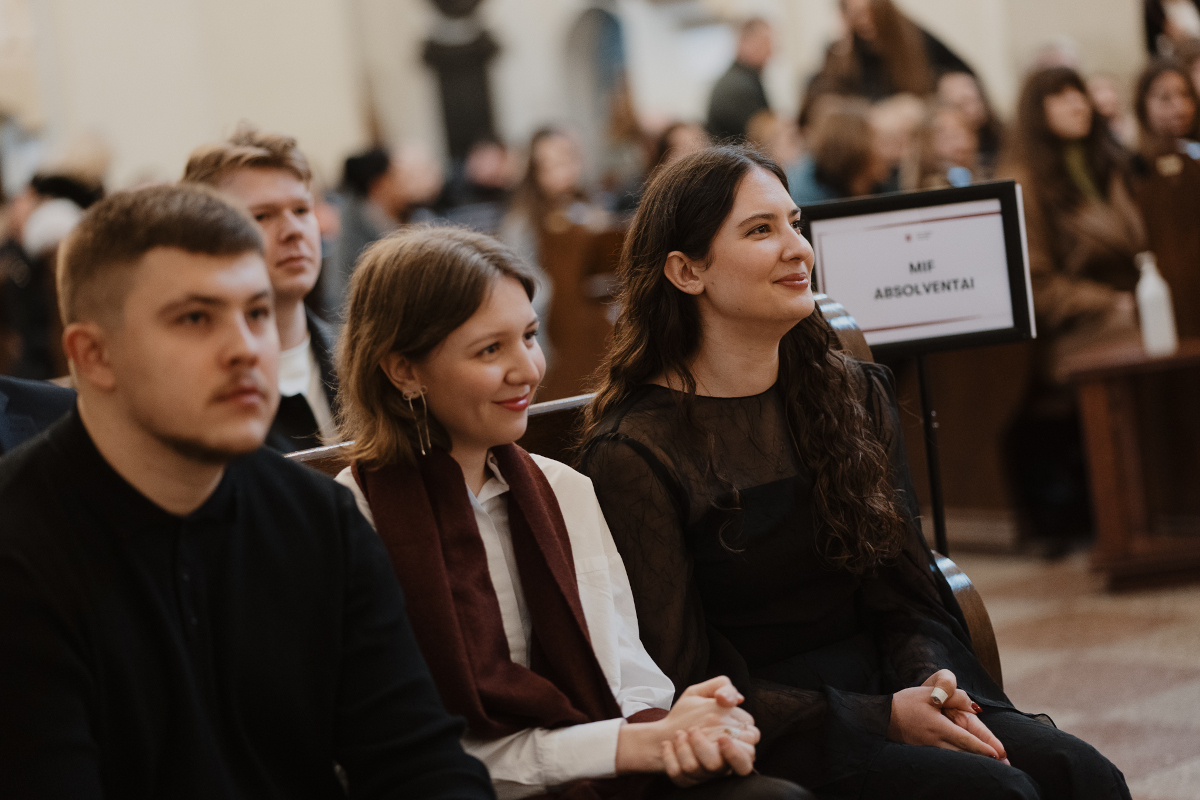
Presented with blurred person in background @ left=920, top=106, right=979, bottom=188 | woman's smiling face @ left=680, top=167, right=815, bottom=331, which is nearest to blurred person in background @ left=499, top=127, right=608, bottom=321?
blurred person in background @ left=920, top=106, right=979, bottom=188

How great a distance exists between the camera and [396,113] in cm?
1670

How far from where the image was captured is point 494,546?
67.6 inches

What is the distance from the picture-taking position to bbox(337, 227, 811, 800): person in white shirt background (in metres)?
1.56

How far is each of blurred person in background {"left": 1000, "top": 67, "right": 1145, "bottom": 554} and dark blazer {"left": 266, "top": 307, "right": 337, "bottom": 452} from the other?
3.08 meters

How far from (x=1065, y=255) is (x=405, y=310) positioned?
388 cm

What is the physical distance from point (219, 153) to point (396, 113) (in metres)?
14.7

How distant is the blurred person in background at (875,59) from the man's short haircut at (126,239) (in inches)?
241

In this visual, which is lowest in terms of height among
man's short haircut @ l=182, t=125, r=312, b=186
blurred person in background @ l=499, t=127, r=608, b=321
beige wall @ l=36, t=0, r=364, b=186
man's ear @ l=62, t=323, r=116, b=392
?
man's ear @ l=62, t=323, r=116, b=392

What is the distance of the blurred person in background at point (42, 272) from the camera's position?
6.47m

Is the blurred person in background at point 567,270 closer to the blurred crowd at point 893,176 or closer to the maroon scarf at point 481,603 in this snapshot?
the blurred crowd at point 893,176

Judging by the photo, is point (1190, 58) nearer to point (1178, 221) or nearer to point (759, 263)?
point (1178, 221)

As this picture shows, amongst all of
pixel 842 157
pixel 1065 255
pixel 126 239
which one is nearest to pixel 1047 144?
pixel 1065 255

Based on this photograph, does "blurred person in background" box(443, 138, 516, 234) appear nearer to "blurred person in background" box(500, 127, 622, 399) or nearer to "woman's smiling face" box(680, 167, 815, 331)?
"blurred person in background" box(500, 127, 622, 399)

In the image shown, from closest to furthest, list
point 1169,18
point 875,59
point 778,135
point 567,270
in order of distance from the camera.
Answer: point 567,270
point 778,135
point 1169,18
point 875,59
